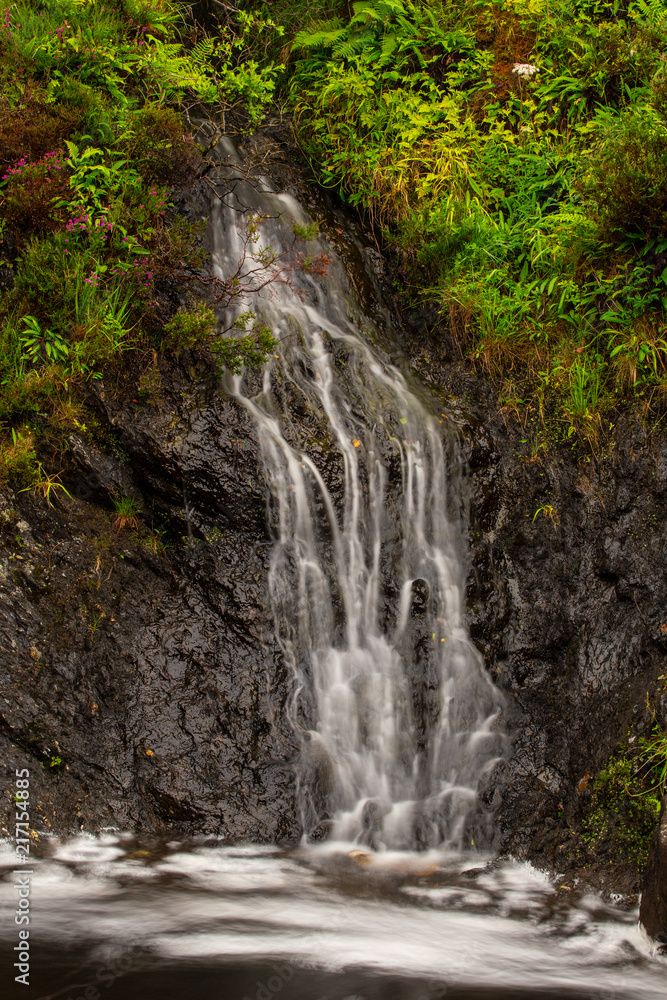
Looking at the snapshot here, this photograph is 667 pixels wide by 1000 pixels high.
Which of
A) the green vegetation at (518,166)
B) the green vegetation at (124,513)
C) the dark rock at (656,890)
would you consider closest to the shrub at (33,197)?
the green vegetation at (124,513)

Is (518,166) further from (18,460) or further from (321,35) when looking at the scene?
(18,460)

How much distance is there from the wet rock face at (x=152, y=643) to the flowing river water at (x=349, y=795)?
0.53ft

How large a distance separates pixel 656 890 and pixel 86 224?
569cm

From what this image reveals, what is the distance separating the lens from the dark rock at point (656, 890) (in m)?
3.74

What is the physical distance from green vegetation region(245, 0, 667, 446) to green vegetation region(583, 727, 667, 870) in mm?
2346

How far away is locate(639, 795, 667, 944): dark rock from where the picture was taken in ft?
12.3

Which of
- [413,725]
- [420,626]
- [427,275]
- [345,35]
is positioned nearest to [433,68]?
[345,35]

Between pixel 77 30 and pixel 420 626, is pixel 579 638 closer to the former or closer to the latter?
pixel 420 626

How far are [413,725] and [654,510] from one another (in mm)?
2336

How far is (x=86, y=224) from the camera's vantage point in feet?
18.4

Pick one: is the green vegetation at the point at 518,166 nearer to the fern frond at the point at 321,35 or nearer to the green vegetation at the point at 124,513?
the fern frond at the point at 321,35

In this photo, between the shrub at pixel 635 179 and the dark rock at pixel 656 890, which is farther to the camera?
the shrub at pixel 635 179

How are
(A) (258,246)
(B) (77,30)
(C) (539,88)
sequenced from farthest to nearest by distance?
(C) (539,88) → (A) (258,246) → (B) (77,30)

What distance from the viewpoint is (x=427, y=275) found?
22.8ft
